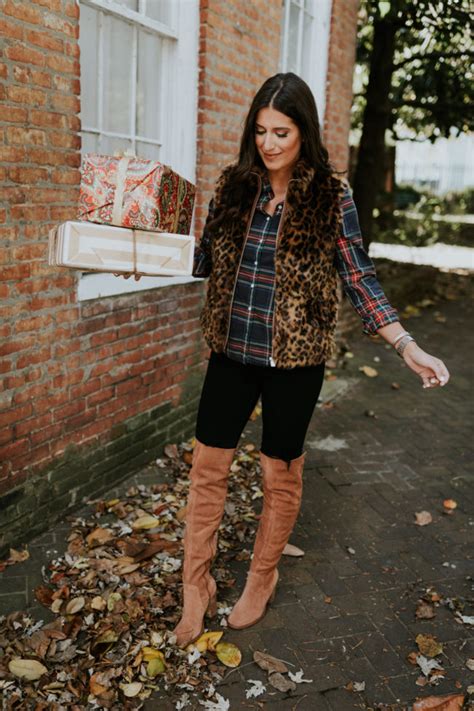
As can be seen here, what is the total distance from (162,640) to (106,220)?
169 centimetres

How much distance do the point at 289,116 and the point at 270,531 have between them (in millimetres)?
1644

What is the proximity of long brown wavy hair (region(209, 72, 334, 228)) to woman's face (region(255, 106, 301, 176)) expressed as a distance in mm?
19

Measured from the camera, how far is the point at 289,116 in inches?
95.1

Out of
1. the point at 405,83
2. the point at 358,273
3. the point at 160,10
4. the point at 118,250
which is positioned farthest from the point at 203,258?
the point at 405,83

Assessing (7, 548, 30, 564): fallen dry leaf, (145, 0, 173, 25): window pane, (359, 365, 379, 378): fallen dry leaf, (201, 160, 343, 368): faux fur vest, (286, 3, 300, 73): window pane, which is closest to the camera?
(201, 160, 343, 368): faux fur vest

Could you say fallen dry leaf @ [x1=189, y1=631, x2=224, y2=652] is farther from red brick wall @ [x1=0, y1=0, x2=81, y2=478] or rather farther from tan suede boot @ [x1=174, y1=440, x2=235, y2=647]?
red brick wall @ [x1=0, y1=0, x2=81, y2=478]

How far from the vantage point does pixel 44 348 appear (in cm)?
336

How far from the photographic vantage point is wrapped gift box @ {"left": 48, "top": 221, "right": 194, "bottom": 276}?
2285mm

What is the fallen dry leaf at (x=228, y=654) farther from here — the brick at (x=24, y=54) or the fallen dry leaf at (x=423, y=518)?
the brick at (x=24, y=54)

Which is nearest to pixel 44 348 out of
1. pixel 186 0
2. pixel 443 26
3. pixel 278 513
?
pixel 278 513

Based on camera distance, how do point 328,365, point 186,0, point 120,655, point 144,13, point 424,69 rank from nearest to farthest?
point 120,655, point 144,13, point 186,0, point 328,365, point 424,69

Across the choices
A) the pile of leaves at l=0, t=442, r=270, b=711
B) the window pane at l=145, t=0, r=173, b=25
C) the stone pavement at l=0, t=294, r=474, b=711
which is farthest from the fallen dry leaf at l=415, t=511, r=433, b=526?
the window pane at l=145, t=0, r=173, b=25

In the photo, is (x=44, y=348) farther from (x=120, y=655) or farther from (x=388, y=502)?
(x=388, y=502)

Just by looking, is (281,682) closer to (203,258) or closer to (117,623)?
(117,623)
